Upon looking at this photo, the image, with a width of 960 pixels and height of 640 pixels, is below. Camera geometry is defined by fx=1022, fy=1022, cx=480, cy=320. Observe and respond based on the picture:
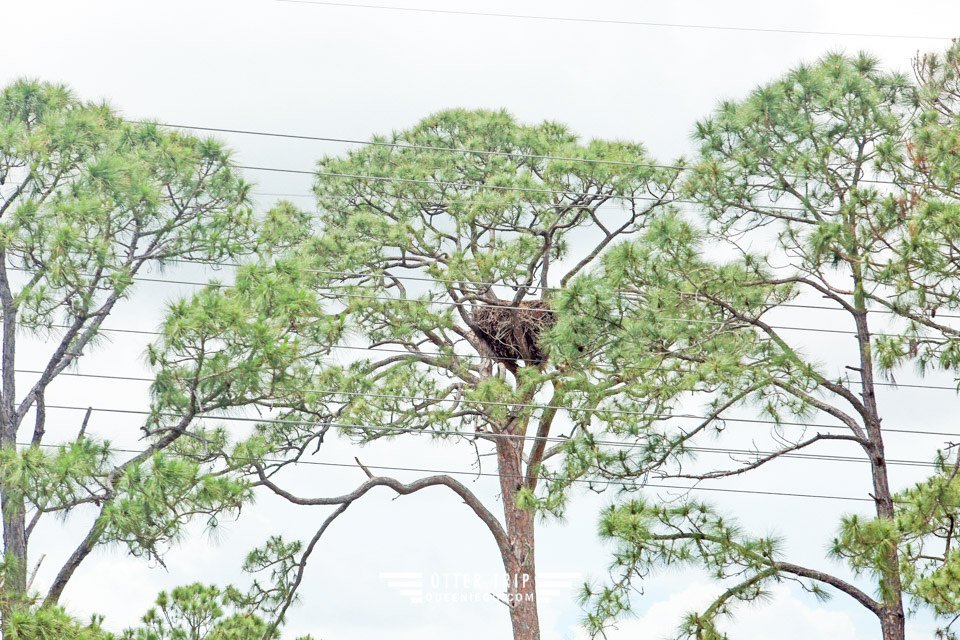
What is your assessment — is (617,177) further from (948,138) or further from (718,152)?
(948,138)

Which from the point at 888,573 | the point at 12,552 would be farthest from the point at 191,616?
the point at 888,573

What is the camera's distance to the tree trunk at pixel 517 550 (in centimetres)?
792

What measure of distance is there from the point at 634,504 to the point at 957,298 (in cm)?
196

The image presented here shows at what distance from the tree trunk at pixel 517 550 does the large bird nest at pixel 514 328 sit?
70 cm

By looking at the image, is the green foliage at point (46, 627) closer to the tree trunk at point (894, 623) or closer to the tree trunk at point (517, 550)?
the tree trunk at point (517, 550)

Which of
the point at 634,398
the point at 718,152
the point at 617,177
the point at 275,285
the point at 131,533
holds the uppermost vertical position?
the point at 617,177

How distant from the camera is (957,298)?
17.2 ft

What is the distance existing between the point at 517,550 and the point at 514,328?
5.81ft

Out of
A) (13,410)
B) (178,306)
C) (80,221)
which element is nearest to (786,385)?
(178,306)

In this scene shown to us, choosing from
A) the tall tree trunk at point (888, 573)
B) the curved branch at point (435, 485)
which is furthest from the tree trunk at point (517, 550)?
the tall tree trunk at point (888, 573)

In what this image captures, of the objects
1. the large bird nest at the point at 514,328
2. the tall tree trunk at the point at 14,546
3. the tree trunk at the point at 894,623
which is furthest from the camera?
the large bird nest at the point at 514,328

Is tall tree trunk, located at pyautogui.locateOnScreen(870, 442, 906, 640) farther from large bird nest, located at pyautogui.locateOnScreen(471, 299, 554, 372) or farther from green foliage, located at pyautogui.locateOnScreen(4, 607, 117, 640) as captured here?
green foliage, located at pyautogui.locateOnScreen(4, 607, 117, 640)

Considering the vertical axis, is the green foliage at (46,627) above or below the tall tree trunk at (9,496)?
below

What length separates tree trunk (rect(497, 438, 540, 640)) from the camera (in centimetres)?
792
